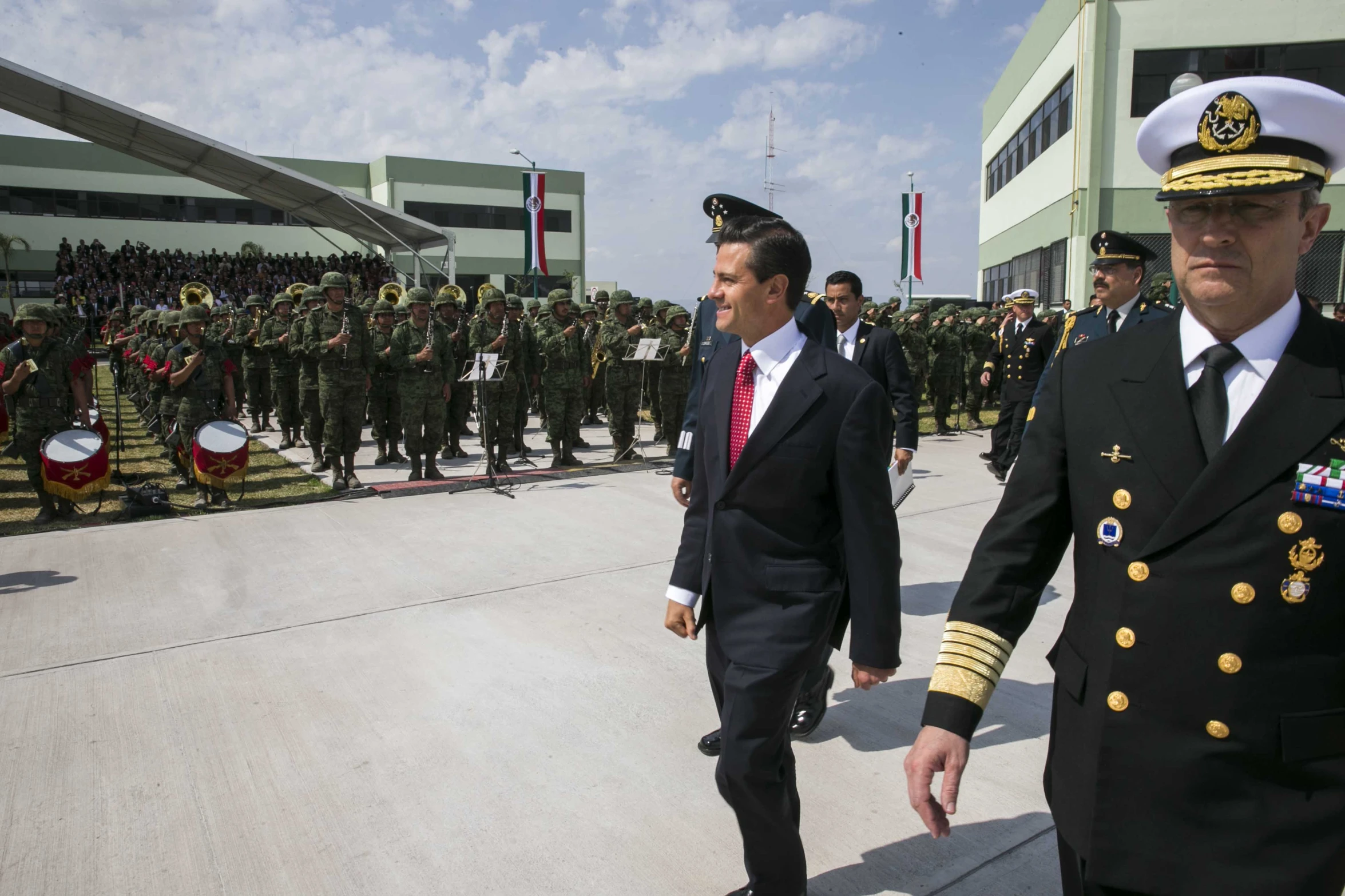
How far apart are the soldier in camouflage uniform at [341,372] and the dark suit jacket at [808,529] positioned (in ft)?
25.7

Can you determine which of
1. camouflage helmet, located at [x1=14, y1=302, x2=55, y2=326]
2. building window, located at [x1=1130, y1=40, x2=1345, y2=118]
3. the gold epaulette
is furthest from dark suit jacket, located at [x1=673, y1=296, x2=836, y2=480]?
building window, located at [x1=1130, y1=40, x2=1345, y2=118]

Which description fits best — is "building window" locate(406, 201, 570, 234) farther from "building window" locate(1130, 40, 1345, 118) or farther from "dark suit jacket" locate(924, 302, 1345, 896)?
"dark suit jacket" locate(924, 302, 1345, 896)

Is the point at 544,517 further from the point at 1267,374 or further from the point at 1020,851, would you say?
the point at 1267,374

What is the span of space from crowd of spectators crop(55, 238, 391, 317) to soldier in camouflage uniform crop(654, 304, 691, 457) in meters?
22.3

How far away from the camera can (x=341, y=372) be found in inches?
386

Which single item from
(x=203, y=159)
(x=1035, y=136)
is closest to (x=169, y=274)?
(x=203, y=159)

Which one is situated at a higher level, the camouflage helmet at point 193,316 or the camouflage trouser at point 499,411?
the camouflage helmet at point 193,316

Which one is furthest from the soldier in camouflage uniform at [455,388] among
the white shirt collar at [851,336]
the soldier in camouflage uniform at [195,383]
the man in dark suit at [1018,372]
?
the white shirt collar at [851,336]

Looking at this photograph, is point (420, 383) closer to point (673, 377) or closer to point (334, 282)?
point (334, 282)

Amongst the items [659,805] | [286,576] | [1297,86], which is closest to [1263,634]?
[1297,86]

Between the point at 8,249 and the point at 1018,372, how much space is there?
139 feet

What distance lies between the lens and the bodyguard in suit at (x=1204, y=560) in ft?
4.48

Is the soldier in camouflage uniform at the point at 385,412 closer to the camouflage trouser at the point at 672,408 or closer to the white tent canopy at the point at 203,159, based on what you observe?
the camouflage trouser at the point at 672,408

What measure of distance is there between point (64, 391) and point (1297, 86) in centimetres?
979
